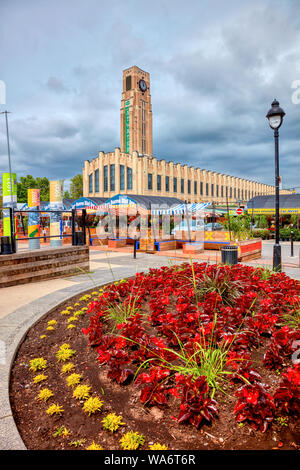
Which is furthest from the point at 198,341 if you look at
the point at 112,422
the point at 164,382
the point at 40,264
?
the point at 40,264

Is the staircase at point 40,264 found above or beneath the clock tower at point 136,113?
beneath

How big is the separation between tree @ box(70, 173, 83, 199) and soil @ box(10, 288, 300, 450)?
7210 centimetres

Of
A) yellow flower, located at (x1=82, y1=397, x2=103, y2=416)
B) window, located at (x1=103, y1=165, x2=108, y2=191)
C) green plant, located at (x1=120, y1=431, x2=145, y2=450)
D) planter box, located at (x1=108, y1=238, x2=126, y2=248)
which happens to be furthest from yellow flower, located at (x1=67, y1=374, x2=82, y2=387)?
window, located at (x1=103, y1=165, x2=108, y2=191)

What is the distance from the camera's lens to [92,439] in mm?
2121

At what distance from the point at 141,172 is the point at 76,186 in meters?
28.4

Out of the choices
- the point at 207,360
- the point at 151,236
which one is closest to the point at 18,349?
the point at 207,360

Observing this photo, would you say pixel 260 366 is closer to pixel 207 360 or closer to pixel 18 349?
pixel 207 360

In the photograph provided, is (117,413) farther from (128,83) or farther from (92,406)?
(128,83)

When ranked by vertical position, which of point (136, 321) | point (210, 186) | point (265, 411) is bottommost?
point (265, 411)

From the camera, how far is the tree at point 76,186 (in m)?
72.4

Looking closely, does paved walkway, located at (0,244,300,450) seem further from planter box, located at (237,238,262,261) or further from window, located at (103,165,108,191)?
window, located at (103,165,108,191)

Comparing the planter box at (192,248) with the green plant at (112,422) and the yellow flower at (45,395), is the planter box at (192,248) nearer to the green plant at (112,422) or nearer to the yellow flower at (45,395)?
the yellow flower at (45,395)

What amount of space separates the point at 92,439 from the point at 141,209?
15481 mm

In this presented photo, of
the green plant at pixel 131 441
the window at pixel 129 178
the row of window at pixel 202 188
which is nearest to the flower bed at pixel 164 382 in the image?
the green plant at pixel 131 441
